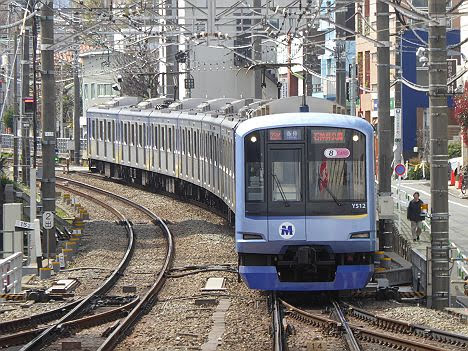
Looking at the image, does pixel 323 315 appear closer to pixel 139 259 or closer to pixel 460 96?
pixel 139 259

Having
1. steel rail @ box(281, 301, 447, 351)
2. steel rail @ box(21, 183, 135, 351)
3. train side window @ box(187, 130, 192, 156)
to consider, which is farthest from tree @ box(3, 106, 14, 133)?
steel rail @ box(281, 301, 447, 351)

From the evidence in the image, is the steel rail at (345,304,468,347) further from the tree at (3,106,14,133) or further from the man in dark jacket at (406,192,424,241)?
the tree at (3,106,14,133)

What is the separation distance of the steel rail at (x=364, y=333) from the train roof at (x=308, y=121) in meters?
2.42

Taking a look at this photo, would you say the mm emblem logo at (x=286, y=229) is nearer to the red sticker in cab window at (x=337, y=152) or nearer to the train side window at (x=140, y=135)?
the red sticker in cab window at (x=337, y=152)

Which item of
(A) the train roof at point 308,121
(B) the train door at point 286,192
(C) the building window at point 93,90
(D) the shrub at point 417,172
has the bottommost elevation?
(D) the shrub at point 417,172

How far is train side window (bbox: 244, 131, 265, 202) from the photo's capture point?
1545 cm

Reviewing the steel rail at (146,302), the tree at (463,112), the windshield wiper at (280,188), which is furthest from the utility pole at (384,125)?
the tree at (463,112)

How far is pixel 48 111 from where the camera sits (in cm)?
2164

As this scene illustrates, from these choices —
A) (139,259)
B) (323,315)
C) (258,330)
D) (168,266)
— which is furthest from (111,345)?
(139,259)

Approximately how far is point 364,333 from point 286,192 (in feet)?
10.3

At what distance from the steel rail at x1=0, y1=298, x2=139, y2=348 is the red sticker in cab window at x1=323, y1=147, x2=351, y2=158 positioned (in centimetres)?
314

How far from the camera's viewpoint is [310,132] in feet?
50.9

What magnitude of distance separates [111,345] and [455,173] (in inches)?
1326

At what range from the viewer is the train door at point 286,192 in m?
15.2
